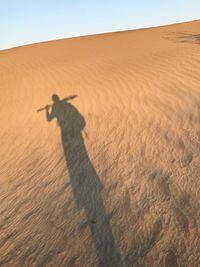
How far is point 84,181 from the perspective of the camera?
5461 millimetres

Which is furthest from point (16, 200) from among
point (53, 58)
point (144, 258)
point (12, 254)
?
point (53, 58)

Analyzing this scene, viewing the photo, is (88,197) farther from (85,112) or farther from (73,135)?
(85,112)

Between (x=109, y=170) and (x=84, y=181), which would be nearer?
(x=84, y=181)

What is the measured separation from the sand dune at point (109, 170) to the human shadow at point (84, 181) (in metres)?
0.02

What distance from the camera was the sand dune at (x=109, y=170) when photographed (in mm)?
4000

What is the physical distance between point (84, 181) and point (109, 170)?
0.44m

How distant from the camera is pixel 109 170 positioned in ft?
18.3

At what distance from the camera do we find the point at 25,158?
6.95 metres

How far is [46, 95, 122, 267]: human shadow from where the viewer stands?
13.0 ft

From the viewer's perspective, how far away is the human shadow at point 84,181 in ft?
13.0

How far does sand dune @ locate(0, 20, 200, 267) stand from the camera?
4.00 m

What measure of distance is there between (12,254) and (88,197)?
133cm

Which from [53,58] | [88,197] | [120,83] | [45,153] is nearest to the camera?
[88,197]

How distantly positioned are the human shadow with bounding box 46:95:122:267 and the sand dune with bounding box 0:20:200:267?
2 cm
